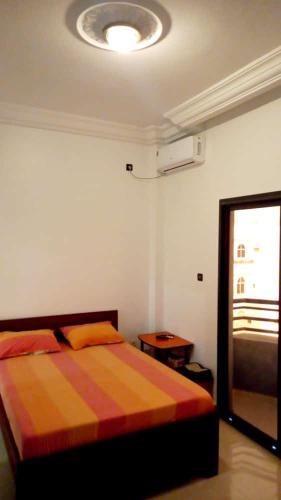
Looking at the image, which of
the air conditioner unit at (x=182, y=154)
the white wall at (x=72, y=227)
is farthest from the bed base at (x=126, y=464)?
the air conditioner unit at (x=182, y=154)

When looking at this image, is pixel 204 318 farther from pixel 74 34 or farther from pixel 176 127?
pixel 74 34

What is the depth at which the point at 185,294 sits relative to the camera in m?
3.84

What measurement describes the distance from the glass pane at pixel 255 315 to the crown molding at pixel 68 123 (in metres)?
1.61

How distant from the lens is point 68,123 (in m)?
3.72

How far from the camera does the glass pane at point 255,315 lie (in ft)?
9.75

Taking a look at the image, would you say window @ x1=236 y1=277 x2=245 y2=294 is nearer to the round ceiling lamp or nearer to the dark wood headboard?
the dark wood headboard

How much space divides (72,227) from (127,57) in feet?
6.11

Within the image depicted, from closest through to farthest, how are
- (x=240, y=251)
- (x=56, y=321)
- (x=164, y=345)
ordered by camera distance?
(x=240, y=251) → (x=164, y=345) → (x=56, y=321)

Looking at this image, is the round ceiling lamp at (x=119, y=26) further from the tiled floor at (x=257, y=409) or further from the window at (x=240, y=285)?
the tiled floor at (x=257, y=409)

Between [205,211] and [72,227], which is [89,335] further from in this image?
[205,211]

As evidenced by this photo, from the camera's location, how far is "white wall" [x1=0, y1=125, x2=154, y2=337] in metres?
3.55

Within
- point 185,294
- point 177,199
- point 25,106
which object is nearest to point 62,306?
point 185,294

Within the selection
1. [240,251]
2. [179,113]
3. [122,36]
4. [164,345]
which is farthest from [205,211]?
[122,36]

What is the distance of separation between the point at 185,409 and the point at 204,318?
1.29 meters
